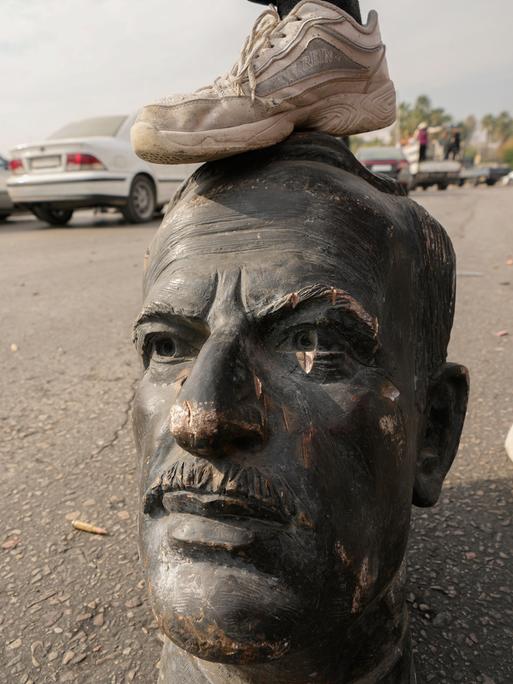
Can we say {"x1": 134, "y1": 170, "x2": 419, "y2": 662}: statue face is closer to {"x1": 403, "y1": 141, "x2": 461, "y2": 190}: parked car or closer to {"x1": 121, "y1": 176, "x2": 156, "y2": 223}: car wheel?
{"x1": 121, "y1": 176, "x2": 156, "y2": 223}: car wheel

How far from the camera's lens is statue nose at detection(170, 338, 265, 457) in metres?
1.22

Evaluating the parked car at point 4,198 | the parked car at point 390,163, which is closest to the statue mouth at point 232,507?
the parked car at point 4,198

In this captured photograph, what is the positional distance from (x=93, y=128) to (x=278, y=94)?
9.11 metres

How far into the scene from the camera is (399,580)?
5.28ft

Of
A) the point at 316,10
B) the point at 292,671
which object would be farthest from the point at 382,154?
the point at 292,671

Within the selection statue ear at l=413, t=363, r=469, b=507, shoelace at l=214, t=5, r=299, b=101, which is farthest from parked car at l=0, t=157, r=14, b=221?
statue ear at l=413, t=363, r=469, b=507

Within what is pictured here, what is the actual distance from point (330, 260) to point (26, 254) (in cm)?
725

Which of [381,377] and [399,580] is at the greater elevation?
[381,377]

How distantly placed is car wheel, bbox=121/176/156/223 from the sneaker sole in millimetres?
8400

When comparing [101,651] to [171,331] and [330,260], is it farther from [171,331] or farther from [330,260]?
[330,260]

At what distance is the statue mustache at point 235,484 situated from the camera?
3.96 feet

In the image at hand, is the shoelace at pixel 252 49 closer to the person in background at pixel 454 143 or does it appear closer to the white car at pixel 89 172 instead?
the white car at pixel 89 172

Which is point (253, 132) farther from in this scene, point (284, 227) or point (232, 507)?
point (232, 507)

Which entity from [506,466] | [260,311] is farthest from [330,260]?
[506,466]
